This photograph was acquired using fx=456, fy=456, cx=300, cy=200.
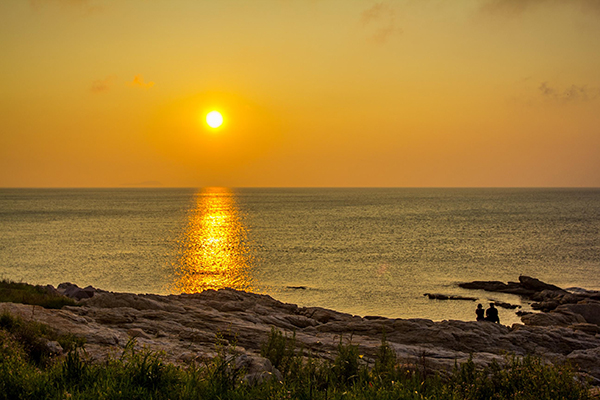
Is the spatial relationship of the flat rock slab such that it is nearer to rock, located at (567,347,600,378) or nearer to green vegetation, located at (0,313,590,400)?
rock, located at (567,347,600,378)

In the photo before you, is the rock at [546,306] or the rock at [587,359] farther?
the rock at [546,306]

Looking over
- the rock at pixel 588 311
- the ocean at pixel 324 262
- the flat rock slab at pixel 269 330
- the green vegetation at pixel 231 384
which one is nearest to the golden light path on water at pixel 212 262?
the ocean at pixel 324 262

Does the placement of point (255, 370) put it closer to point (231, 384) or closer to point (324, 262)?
point (231, 384)

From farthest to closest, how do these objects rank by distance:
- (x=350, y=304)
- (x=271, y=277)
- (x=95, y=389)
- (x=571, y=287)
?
(x=271, y=277), (x=571, y=287), (x=350, y=304), (x=95, y=389)

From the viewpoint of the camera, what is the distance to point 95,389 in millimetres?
7285

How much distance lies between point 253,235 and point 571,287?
189 feet

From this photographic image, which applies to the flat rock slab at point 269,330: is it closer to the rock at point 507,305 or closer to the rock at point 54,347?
the rock at point 54,347

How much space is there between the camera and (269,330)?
1728cm

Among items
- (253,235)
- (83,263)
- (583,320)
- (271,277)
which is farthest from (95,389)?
(253,235)

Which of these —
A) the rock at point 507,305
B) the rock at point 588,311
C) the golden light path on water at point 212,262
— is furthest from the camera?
the golden light path on water at point 212,262

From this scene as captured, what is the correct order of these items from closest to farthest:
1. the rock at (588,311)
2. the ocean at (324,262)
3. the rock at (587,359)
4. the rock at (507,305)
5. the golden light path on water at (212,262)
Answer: the rock at (587,359), the rock at (588,311), the rock at (507,305), the ocean at (324,262), the golden light path on water at (212,262)

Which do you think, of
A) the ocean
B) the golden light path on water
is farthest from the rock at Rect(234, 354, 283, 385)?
the golden light path on water

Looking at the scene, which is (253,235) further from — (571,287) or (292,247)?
(571,287)

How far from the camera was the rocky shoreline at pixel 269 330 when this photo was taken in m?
13.3
